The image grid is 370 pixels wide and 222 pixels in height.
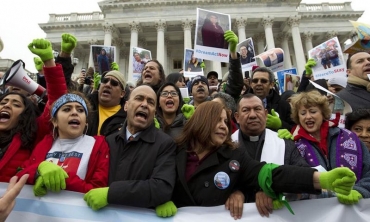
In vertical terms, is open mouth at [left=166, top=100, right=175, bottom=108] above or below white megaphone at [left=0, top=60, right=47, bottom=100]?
below

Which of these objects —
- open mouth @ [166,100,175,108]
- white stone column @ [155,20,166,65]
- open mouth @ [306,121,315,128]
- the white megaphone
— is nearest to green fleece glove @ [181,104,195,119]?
open mouth @ [166,100,175,108]

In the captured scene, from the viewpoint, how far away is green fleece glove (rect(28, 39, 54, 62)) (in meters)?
3.73

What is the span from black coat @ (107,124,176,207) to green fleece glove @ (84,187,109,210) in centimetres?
7

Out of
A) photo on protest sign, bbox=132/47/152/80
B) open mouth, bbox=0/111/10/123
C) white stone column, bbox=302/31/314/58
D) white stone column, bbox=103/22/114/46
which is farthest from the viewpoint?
white stone column, bbox=302/31/314/58

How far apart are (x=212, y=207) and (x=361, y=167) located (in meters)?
1.92

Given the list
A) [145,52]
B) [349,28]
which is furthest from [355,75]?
[349,28]

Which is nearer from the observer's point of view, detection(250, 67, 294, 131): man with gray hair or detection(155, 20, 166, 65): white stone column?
detection(250, 67, 294, 131): man with gray hair

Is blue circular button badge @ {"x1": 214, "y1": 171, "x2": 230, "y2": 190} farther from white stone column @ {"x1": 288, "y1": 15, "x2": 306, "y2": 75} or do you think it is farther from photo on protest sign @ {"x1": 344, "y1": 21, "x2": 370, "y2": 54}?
white stone column @ {"x1": 288, "y1": 15, "x2": 306, "y2": 75}

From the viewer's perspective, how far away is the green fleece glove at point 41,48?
3732mm

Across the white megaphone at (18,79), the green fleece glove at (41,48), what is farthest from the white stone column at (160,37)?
the green fleece glove at (41,48)

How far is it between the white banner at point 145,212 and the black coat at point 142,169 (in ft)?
→ 0.54

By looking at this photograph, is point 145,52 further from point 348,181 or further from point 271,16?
point 271,16

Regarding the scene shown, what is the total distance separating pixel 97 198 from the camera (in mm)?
2453

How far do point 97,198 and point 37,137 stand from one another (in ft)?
5.38
